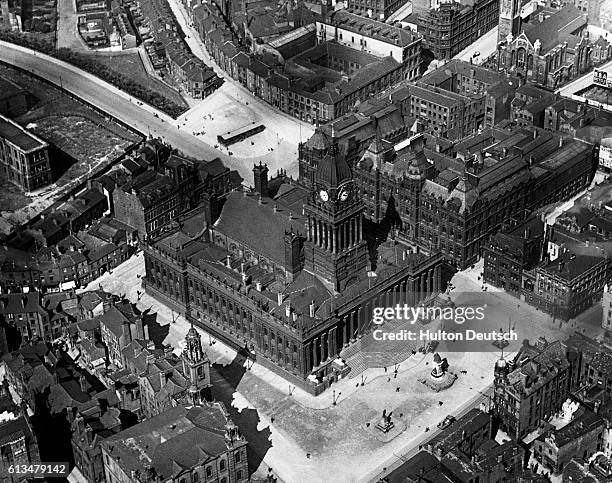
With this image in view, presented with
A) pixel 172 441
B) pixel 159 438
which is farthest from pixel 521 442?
pixel 159 438

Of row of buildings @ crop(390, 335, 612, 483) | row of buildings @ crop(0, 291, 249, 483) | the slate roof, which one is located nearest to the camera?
the slate roof

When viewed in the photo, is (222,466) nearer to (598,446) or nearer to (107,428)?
(107,428)

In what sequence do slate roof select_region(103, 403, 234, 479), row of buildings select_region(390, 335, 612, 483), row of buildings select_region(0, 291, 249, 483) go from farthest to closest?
row of buildings select_region(390, 335, 612, 483), row of buildings select_region(0, 291, 249, 483), slate roof select_region(103, 403, 234, 479)

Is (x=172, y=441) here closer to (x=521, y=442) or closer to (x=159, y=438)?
(x=159, y=438)

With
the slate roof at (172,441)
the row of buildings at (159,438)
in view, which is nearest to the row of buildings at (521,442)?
the row of buildings at (159,438)

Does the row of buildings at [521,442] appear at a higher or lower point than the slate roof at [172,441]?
lower

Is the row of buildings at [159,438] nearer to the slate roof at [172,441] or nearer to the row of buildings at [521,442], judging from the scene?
the slate roof at [172,441]

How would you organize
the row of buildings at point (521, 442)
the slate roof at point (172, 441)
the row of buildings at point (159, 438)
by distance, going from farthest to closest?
the row of buildings at point (521, 442) → the row of buildings at point (159, 438) → the slate roof at point (172, 441)

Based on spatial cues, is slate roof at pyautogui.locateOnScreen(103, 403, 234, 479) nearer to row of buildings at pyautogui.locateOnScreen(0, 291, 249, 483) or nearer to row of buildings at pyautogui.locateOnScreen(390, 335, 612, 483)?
row of buildings at pyautogui.locateOnScreen(0, 291, 249, 483)

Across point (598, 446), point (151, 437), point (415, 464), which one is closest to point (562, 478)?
point (598, 446)

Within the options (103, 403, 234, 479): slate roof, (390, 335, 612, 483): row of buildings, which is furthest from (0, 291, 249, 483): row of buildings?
(390, 335, 612, 483): row of buildings

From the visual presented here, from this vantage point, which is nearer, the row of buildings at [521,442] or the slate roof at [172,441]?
the slate roof at [172,441]

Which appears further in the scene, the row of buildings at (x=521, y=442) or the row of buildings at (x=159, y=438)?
the row of buildings at (x=521, y=442)

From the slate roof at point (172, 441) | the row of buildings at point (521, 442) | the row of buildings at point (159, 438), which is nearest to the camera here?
the slate roof at point (172, 441)
